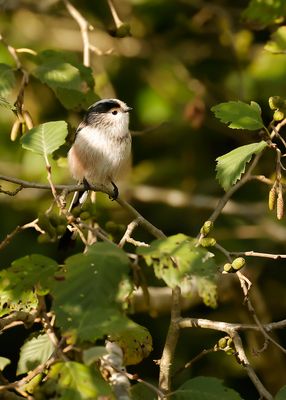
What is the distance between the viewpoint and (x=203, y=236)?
3.30 m

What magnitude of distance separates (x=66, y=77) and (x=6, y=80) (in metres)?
0.29

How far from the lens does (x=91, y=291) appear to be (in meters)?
2.53

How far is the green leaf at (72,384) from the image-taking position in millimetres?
2385

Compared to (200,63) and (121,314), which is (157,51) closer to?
(200,63)

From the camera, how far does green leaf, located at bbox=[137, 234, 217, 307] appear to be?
8.48ft

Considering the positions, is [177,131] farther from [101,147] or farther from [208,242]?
[208,242]

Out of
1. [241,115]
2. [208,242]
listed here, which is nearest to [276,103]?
[241,115]

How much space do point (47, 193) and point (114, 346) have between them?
3727 millimetres

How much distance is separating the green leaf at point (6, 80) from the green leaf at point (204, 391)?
5.91ft

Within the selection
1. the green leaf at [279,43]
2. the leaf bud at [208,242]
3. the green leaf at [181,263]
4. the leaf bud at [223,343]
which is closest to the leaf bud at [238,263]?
the leaf bud at [208,242]

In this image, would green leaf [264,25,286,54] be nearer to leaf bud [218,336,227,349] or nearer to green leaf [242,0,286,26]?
green leaf [242,0,286,26]

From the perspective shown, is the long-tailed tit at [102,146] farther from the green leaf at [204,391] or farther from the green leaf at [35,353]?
the green leaf at [204,391]

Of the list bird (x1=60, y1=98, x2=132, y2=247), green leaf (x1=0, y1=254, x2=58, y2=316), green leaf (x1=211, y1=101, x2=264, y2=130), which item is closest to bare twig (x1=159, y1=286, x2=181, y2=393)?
green leaf (x1=0, y1=254, x2=58, y2=316)

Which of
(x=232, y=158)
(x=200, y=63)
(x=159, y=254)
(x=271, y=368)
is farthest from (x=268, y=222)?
(x=159, y=254)
